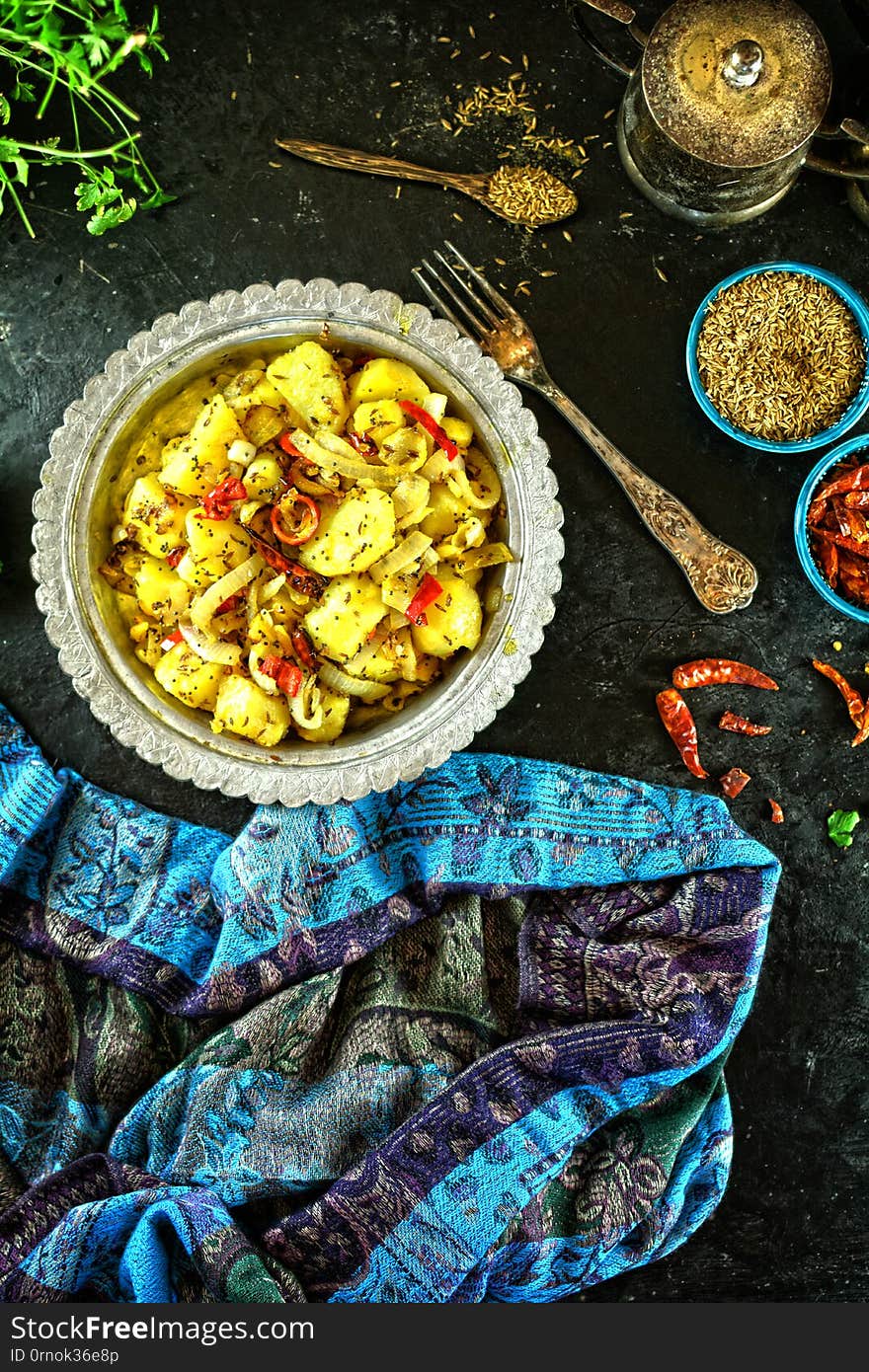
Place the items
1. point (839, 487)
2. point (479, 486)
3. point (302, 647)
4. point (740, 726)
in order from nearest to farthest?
1. point (302, 647)
2. point (479, 486)
3. point (839, 487)
4. point (740, 726)

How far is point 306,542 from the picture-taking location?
7.71 ft

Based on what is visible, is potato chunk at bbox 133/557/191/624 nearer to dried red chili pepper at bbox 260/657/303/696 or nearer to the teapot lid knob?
dried red chili pepper at bbox 260/657/303/696

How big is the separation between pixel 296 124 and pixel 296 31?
24 centimetres

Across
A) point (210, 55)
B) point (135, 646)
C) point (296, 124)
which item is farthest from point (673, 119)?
point (135, 646)

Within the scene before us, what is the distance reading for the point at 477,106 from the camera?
9.36ft

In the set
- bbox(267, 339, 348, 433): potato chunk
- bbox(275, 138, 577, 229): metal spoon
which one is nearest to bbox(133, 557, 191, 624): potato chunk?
bbox(267, 339, 348, 433): potato chunk

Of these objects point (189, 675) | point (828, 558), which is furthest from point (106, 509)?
point (828, 558)

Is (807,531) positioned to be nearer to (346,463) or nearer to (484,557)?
(484,557)

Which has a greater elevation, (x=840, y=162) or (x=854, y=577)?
(x=840, y=162)

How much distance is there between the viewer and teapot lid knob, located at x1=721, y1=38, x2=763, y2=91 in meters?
2.48

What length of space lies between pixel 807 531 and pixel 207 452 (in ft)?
5.00

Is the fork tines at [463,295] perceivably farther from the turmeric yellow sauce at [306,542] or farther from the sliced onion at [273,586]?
the sliced onion at [273,586]

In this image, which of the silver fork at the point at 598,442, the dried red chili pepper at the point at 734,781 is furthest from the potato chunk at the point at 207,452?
the dried red chili pepper at the point at 734,781

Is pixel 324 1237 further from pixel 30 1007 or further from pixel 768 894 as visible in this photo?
pixel 768 894
